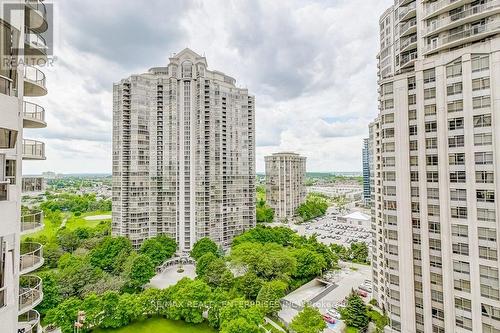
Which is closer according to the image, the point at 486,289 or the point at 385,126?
the point at 486,289

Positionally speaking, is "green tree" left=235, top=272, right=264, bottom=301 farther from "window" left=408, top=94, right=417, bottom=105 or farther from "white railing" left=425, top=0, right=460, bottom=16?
"white railing" left=425, top=0, right=460, bottom=16

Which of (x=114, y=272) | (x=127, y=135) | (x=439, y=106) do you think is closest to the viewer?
(x=439, y=106)

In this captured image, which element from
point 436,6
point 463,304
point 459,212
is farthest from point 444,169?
point 436,6

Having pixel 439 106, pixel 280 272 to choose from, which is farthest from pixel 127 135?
pixel 439 106

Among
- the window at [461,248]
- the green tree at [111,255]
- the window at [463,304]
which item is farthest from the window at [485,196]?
the green tree at [111,255]

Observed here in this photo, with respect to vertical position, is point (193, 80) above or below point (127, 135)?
above

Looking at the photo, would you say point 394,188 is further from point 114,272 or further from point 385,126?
point 114,272
